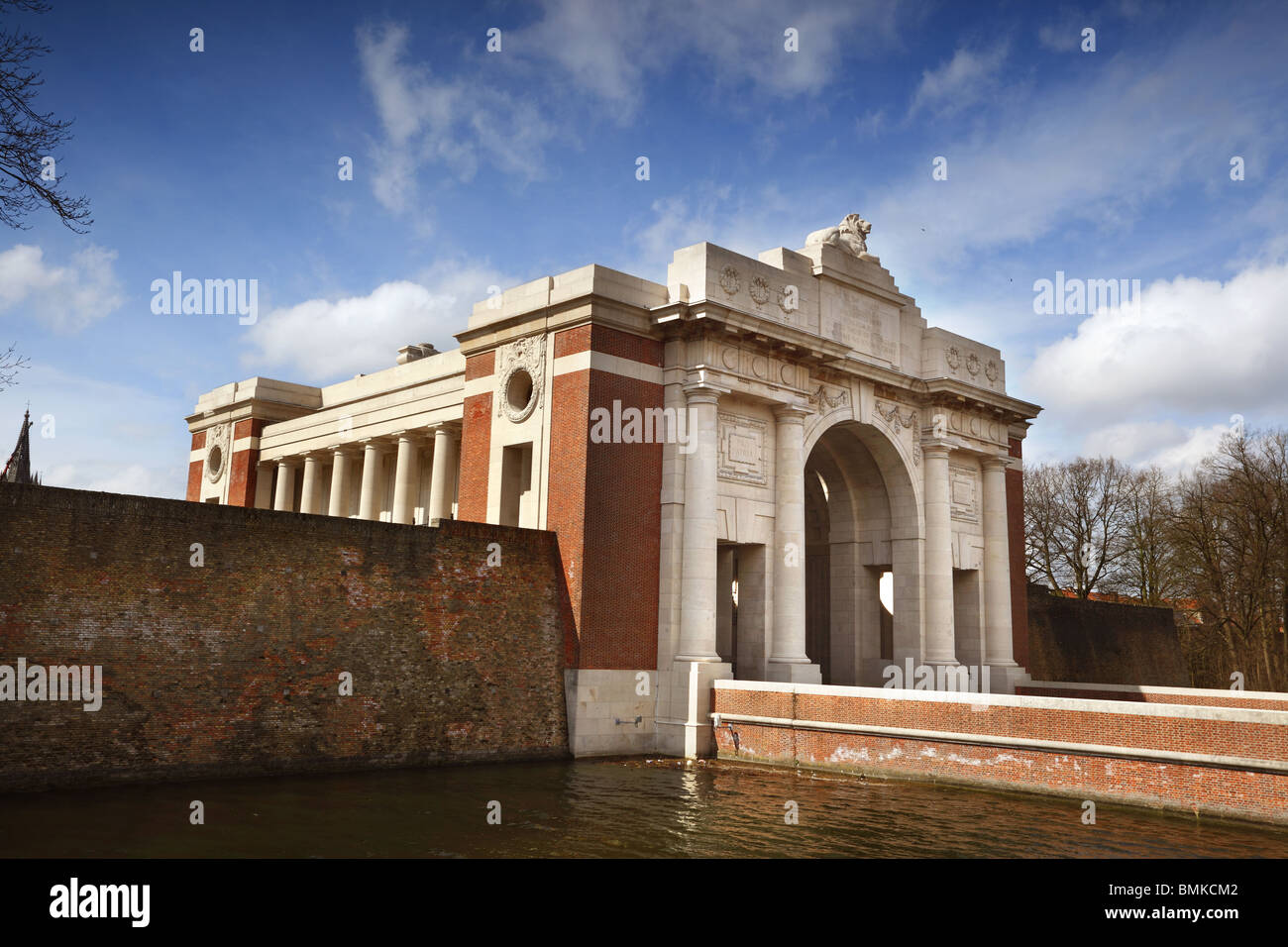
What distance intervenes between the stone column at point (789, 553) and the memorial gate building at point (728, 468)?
0.19 feet

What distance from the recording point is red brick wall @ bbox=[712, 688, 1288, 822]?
620 inches

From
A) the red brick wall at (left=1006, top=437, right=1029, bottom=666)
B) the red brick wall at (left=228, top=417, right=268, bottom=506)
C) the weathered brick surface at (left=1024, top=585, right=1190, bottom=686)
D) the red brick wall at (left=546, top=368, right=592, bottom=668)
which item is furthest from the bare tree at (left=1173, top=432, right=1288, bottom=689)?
the red brick wall at (left=228, top=417, right=268, bottom=506)

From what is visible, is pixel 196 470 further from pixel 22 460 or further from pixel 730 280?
pixel 730 280

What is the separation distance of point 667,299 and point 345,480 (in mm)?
16783

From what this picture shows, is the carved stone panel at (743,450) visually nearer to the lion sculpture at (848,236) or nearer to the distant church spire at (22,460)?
the lion sculpture at (848,236)

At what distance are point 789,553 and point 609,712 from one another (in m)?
6.22

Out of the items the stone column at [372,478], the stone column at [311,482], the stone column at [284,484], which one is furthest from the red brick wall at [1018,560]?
the stone column at [284,484]

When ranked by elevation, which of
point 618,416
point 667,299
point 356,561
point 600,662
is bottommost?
point 600,662

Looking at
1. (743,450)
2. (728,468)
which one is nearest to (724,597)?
(728,468)
